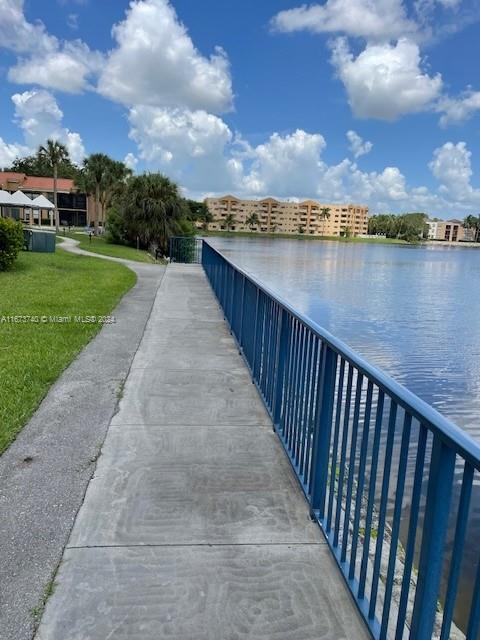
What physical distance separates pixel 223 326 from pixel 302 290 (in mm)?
15787

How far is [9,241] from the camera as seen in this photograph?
14.3 meters

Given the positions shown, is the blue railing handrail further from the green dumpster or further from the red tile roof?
the red tile roof

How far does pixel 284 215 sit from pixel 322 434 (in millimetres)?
197966

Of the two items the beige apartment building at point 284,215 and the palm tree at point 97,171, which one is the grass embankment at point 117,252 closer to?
the palm tree at point 97,171

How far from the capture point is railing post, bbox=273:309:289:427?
4.18 metres

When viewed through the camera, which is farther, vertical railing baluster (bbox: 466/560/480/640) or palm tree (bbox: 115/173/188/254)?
palm tree (bbox: 115/173/188/254)

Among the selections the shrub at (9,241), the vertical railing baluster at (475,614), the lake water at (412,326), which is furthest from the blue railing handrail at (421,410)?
the shrub at (9,241)

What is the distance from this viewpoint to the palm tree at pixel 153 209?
3791cm

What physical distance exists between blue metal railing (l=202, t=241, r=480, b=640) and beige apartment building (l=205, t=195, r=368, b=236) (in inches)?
7390

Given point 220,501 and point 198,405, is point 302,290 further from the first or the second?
point 220,501

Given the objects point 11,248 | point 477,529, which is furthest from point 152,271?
point 477,529

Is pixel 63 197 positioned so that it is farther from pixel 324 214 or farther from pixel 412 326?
pixel 324 214

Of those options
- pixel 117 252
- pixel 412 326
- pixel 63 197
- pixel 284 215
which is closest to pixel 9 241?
pixel 412 326

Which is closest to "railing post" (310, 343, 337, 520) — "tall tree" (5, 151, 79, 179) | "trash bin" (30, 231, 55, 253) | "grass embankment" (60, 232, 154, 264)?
"trash bin" (30, 231, 55, 253)
